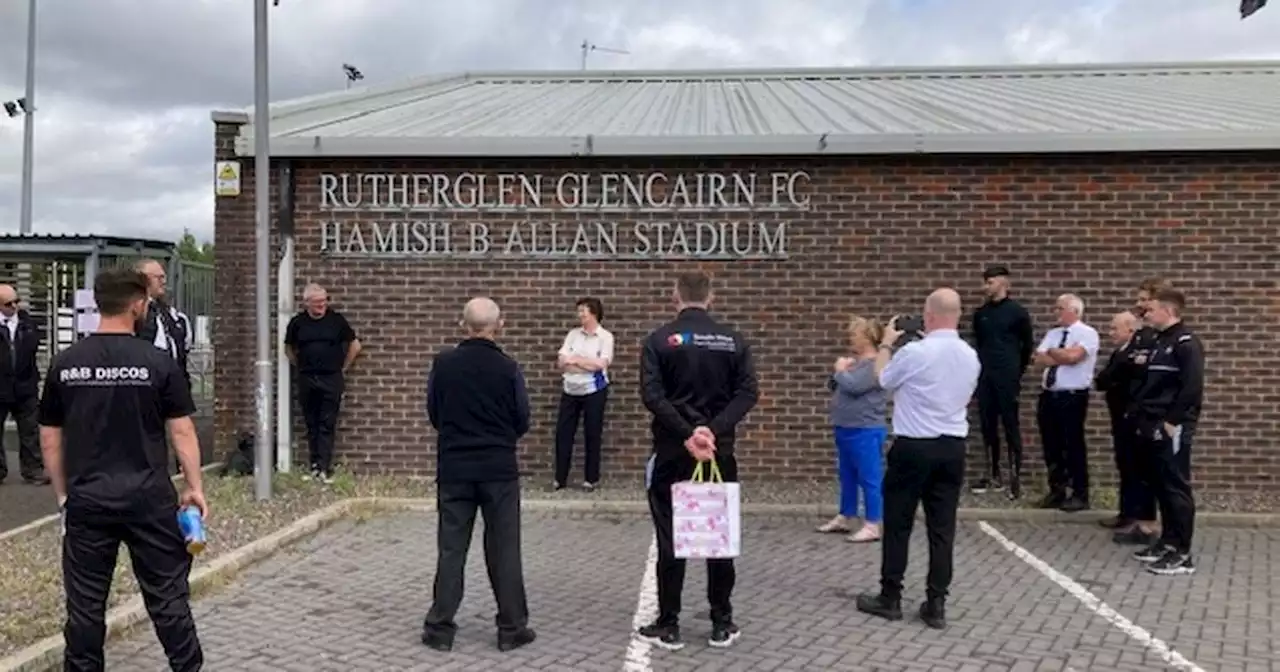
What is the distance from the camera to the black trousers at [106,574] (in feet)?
14.6

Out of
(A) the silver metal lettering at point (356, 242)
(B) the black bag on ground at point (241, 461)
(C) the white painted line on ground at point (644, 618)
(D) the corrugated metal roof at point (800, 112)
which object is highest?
(D) the corrugated metal roof at point (800, 112)

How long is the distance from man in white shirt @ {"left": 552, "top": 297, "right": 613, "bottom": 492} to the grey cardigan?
236 cm

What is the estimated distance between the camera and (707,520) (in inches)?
213

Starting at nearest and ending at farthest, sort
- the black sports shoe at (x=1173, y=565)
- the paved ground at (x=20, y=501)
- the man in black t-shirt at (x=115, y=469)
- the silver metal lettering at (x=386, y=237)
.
Answer: the man in black t-shirt at (x=115, y=469)
the black sports shoe at (x=1173, y=565)
the paved ground at (x=20, y=501)
the silver metal lettering at (x=386, y=237)

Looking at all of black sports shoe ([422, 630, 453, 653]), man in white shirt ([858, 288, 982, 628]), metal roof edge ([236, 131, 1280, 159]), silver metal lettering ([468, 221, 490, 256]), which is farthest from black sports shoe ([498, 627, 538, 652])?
metal roof edge ([236, 131, 1280, 159])

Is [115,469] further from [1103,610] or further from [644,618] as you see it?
[1103,610]

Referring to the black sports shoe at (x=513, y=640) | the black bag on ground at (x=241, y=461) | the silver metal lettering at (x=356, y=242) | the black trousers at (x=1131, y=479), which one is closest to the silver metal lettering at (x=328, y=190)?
the silver metal lettering at (x=356, y=242)

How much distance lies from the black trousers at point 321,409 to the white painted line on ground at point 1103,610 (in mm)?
5671

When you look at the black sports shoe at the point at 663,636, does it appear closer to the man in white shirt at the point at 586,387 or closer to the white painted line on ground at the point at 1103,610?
the white painted line on ground at the point at 1103,610

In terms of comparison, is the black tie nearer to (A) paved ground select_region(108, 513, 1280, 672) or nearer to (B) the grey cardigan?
(A) paved ground select_region(108, 513, 1280, 672)

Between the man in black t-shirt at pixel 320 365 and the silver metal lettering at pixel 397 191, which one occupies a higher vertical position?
the silver metal lettering at pixel 397 191

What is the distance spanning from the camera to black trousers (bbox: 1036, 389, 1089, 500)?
8.66 metres

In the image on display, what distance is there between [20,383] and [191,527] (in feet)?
22.1

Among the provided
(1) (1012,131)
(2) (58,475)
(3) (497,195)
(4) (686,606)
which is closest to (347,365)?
(3) (497,195)
